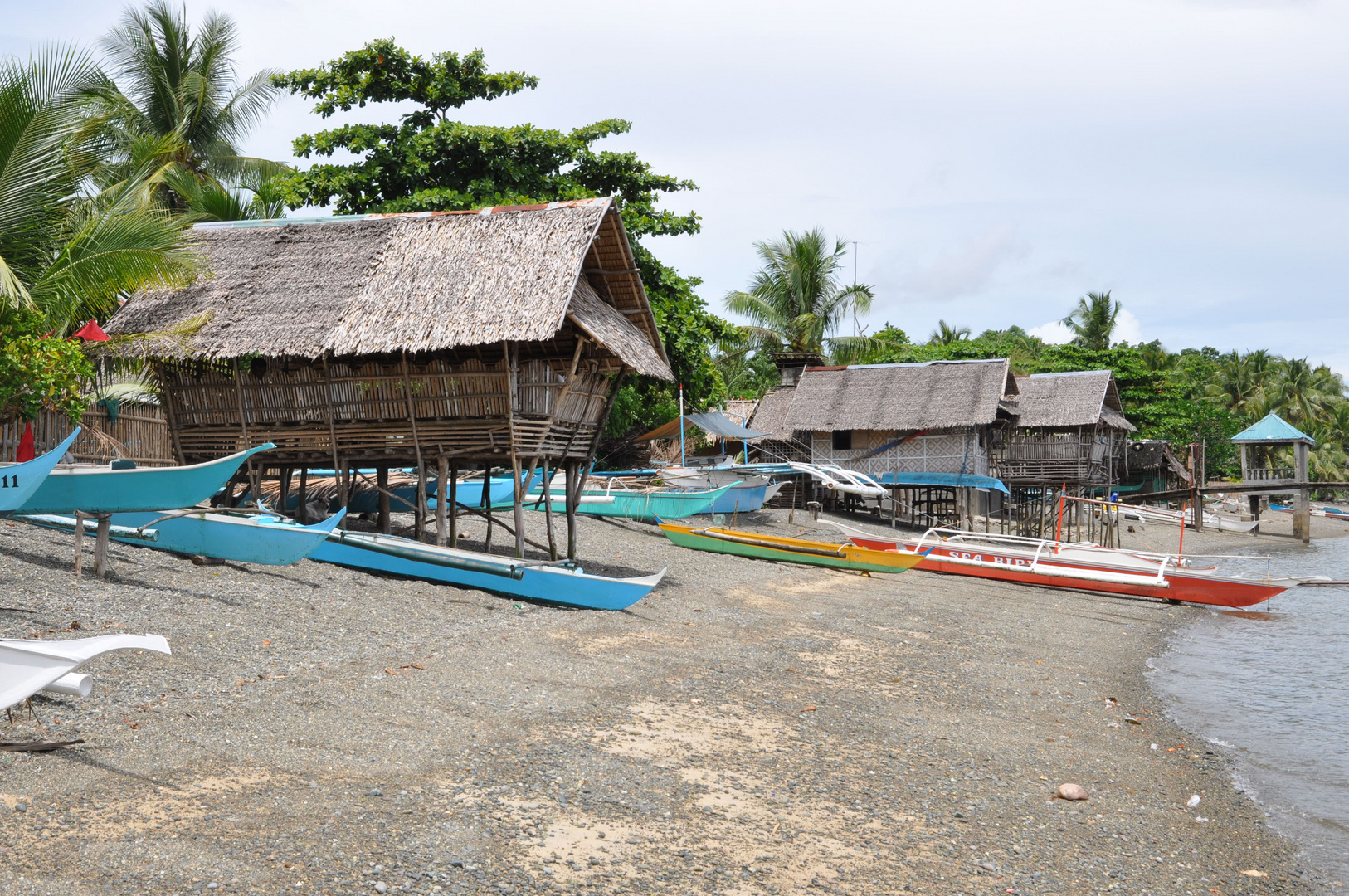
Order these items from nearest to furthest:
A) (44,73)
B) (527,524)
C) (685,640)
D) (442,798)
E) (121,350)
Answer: (442,798) → (685,640) → (44,73) → (121,350) → (527,524)

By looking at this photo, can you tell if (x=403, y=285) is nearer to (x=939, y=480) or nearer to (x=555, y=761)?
(x=555, y=761)

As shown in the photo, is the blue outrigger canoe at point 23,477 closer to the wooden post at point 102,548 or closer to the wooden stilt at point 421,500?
the wooden post at point 102,548

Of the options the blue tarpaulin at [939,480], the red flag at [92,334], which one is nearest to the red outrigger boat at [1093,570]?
the blue tarpaulin at [939,480]

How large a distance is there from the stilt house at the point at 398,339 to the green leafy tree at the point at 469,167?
22.6 ft

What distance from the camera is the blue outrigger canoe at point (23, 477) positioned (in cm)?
973

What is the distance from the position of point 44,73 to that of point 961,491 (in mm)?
26706

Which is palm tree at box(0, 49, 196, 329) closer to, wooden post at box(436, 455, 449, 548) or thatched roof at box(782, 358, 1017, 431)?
wooden post at box(436, 455, 449, 548)

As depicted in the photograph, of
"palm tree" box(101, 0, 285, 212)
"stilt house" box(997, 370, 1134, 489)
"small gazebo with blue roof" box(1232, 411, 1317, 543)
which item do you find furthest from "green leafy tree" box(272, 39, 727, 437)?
"small gazebo with blue roof" box(1232, 411, 1317, 543)

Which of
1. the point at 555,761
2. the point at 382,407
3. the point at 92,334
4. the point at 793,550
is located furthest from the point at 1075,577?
the point at 92,334

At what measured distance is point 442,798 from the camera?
6082mm

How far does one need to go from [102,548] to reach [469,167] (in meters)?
14.3

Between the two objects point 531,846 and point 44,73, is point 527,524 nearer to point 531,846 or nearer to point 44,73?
point 44,73

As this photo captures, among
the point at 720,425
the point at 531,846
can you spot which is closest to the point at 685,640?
the point at 531,846

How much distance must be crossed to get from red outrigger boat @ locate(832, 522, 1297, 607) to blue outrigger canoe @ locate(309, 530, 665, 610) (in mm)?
9523
